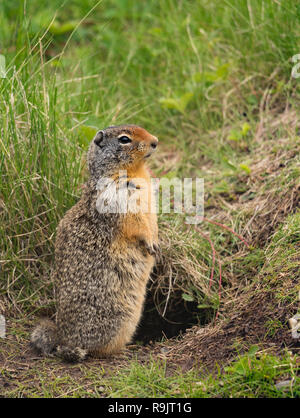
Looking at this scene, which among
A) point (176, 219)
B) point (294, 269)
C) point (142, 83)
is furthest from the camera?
point (142, 83)

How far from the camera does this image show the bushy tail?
3998 mm

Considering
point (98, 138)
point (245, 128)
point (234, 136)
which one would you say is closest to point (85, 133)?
point (98, 138)

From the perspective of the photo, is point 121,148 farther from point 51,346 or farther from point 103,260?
point 51,346

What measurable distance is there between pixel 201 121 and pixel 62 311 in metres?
2.90

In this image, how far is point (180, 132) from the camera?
20.4 feet

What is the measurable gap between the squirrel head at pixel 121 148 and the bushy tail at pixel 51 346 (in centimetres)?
119

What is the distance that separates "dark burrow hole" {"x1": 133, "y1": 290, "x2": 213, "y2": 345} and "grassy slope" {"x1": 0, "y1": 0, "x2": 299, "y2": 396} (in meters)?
0.18

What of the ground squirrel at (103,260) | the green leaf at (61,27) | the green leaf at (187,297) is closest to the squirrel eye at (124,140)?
the ground squirrel at (103,260)

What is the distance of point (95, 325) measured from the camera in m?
4.10

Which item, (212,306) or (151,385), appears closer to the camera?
(151,385)

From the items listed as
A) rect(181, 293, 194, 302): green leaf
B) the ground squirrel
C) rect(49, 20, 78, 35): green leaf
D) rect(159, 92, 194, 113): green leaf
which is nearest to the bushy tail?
the ground squirrel

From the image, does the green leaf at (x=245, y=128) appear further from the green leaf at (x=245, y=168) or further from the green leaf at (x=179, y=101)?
the green leaf at (x=179, y=101)
